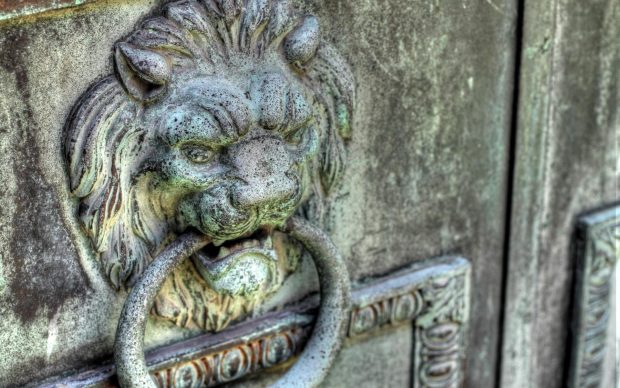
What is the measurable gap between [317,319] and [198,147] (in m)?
0.32

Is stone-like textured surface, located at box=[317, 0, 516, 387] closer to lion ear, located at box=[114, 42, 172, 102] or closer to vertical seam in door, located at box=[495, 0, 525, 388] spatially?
vertical seam in door, located at box=[495, 0, 525, 388]

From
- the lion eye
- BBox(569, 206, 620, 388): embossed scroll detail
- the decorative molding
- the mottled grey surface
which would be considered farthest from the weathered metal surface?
BBox(569, 206, 620, 388): embossed scroll detail

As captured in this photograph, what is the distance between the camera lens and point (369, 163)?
1.33 m

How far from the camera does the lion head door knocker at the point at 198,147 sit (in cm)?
108

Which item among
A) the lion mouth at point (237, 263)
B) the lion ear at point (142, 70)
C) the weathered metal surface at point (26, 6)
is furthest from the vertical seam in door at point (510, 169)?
the weathered metal surface at point (26, 6)

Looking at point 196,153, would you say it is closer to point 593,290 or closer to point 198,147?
point 198,147

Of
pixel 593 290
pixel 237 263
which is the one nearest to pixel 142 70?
pixel 237 263

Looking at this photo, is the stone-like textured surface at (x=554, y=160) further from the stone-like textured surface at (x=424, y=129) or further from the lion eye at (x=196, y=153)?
the lion eye at (x=196, y=153)

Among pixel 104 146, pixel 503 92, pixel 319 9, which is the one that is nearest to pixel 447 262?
pixel 503 92

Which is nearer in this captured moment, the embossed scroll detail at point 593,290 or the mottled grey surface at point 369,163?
the mottled grey surface at point 369,163

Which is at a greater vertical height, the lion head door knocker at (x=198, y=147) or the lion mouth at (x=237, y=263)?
the lion head door knocker at (x=198, y=147)

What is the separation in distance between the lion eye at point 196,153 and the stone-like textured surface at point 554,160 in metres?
0.57

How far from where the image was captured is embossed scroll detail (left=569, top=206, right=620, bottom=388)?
1646 mm

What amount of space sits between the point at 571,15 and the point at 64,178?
32.3 inches
